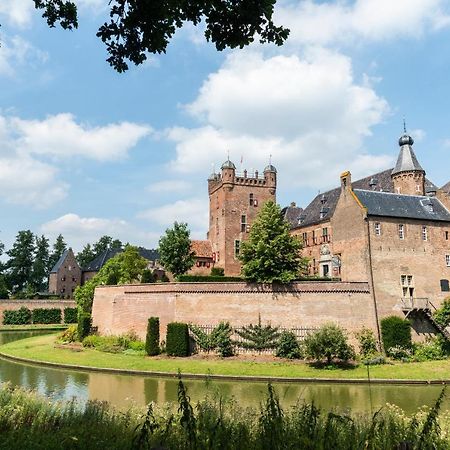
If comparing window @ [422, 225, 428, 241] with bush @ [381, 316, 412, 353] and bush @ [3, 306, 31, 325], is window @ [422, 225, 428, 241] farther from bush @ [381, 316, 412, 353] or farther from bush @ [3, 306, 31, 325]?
bush @ [3, 306, 31, 325]

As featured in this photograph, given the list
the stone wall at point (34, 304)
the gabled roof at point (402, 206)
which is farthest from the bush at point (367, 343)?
the stone wall at point (34, 304)

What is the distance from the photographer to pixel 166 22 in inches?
274

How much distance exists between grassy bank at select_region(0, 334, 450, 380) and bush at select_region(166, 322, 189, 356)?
0.68 m

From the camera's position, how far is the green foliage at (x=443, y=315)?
30609 mm

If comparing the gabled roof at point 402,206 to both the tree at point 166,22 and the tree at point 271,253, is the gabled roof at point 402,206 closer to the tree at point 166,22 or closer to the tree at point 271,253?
the tree at point 271,253

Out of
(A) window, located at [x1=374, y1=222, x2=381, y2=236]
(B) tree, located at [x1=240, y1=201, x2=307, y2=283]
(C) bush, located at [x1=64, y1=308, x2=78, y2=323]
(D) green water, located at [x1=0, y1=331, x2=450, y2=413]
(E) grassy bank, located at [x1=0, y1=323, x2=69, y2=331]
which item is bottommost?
(D) green water, located at [x1=0, y1=331, x2=450, y2=413]

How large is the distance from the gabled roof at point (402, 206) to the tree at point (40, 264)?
208 ft

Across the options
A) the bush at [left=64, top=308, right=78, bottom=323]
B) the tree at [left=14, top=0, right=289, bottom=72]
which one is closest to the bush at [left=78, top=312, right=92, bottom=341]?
the bush at [left=64, top=308, right=78, bottom=323]

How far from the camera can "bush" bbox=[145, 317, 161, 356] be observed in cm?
2922

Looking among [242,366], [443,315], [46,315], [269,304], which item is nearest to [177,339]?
[242,366]

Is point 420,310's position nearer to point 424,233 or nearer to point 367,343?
point 367,343

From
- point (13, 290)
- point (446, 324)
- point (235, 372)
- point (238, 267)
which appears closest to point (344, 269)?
point (446, 324)

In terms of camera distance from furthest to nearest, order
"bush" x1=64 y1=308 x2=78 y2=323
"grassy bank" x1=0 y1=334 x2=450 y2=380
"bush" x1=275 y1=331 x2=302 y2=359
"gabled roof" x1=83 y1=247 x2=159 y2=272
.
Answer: "gabled roof" x1=83 y1=247 x2=159 y2=272
"bush" x1=64 y1=308 x2=78 y2=323
"bush" x1=275 y1=331 x2=302 y2=359
"grassy bank" x1=0 y1=334 x2=450 y2=380

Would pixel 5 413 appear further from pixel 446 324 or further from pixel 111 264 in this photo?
pixel 111 264
